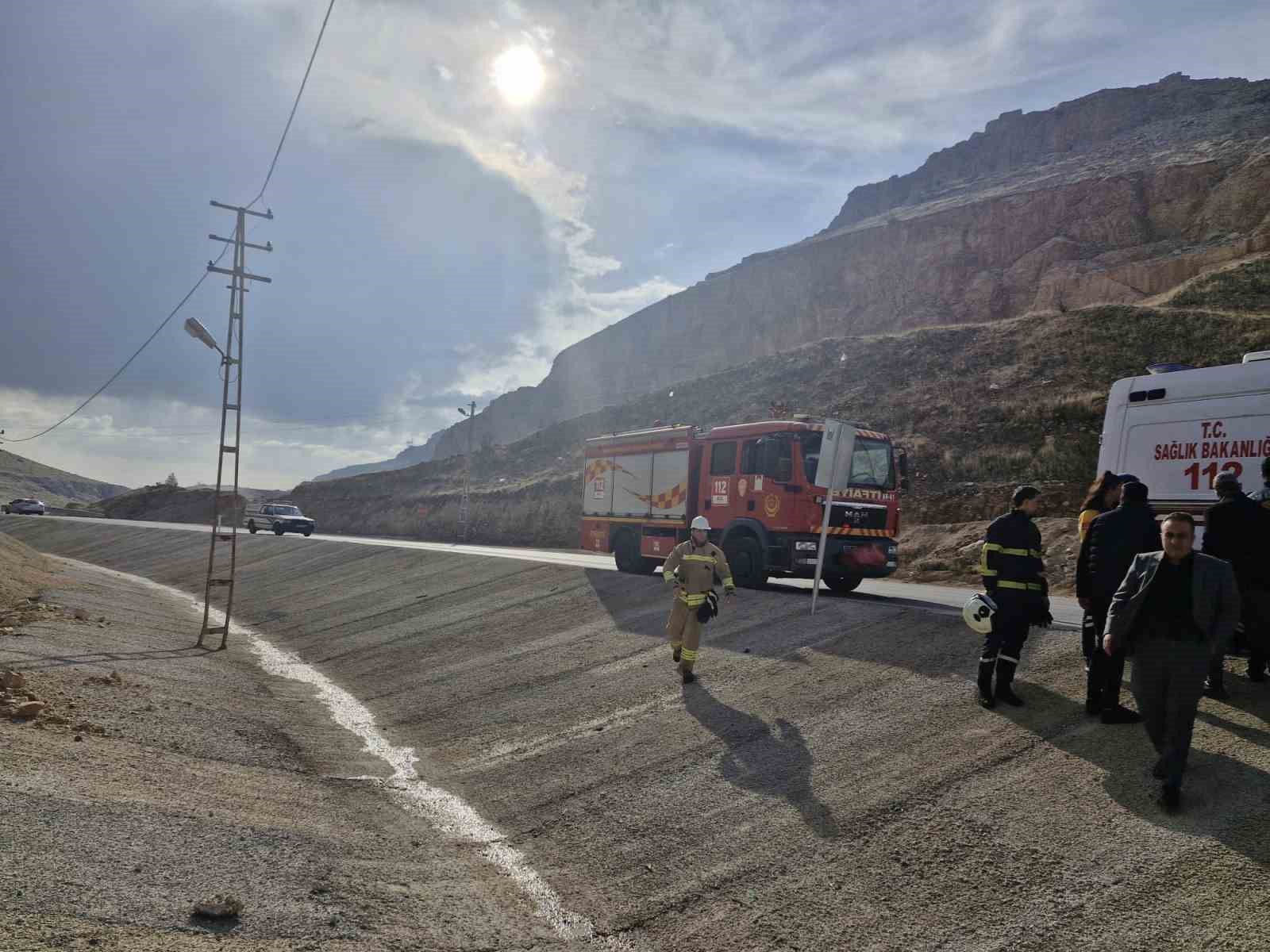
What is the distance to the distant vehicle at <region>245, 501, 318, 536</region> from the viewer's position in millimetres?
48781

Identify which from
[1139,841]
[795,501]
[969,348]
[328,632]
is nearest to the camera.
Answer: [1139,841]

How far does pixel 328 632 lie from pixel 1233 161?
3016 inches

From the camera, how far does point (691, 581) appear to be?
34.8ft

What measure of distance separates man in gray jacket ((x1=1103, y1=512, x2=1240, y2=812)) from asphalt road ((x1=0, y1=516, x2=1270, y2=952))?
48 cm

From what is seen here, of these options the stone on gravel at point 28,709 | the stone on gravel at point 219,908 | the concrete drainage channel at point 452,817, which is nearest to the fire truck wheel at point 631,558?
the concrete drainage channel at point 452,817

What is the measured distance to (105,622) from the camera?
17281 mm

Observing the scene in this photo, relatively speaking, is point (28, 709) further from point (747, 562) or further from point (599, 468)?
point (599, 468)

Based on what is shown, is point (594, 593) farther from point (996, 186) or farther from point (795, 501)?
point (996, 186)

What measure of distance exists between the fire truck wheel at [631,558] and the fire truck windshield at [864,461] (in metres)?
5.64

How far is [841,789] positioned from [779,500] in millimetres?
8524

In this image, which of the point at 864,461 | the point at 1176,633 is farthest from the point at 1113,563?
the point at 864,461

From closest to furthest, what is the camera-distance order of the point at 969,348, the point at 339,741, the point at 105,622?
the point at 339,741, the point at 105,622, the point at 969,348

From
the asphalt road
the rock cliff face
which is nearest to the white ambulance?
the asphalt road

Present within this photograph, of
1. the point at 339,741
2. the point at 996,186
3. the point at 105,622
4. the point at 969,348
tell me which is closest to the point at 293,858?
the point at 339,741
